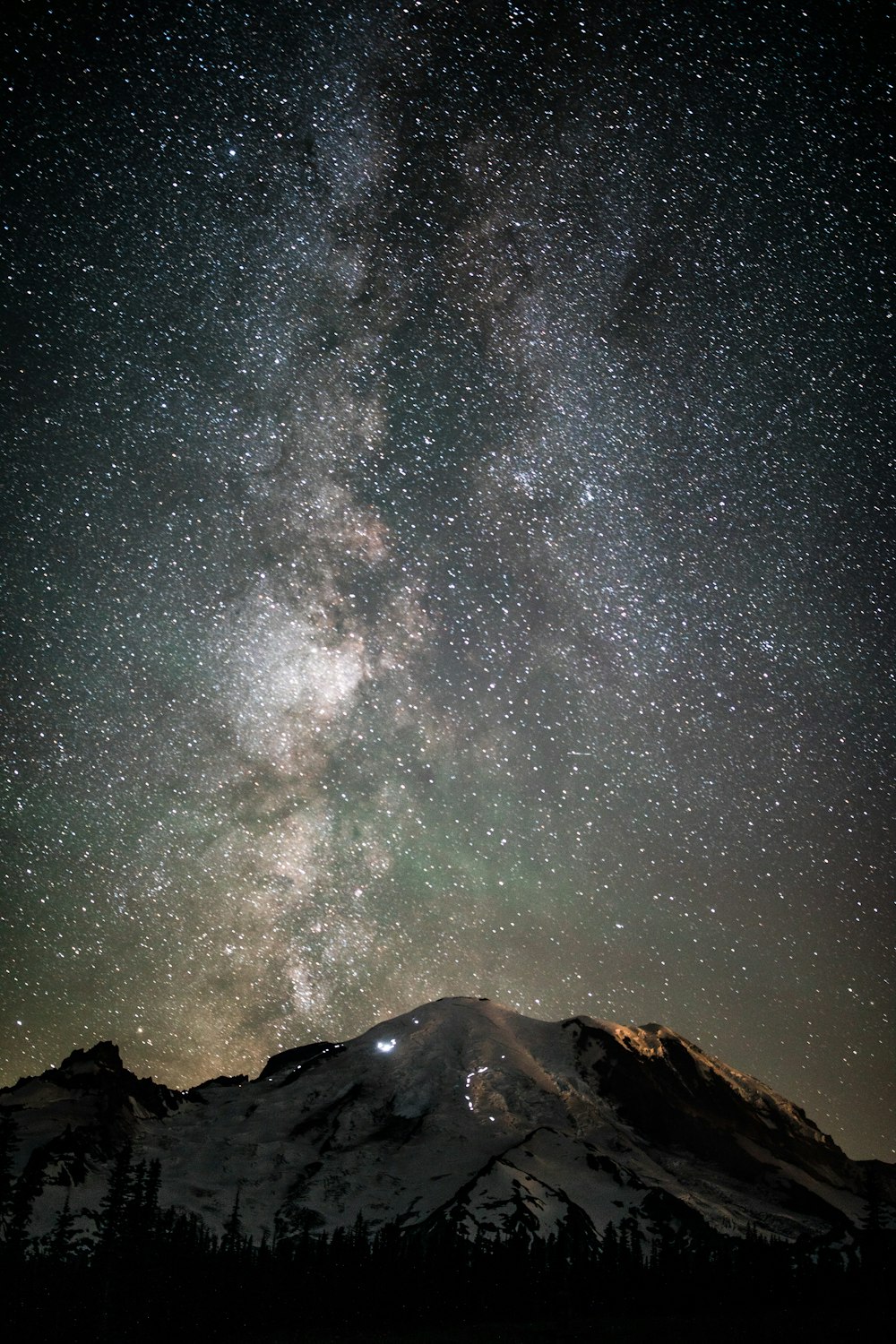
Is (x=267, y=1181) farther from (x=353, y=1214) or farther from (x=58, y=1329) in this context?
(x=58, y=1329)

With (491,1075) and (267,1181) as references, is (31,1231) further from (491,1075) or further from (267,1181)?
(491,1075)

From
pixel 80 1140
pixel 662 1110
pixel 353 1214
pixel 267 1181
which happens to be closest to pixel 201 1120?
pixel 80 1140

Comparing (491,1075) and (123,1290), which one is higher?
(491,1075)

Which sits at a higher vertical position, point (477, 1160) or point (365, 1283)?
point (477, 1160)

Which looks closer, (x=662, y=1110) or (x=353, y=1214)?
(x=353, y=1214)

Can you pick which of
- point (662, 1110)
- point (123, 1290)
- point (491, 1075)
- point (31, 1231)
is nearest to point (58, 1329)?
point (123, 1290)

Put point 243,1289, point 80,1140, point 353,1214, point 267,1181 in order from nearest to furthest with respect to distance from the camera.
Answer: point 243,1289
point 353,1214
point 267,1181
point 80,1140

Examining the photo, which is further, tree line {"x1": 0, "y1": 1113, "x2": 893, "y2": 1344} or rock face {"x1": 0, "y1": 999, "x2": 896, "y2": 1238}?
rock face {"x1": 0, "y1": 999, "x2": 896, "y2": 1238}

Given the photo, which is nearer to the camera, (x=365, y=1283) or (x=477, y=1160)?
(x=365, y=1283)

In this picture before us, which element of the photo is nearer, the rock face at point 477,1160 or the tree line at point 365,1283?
the tree line at point 365,1283

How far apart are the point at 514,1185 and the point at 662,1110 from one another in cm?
6135

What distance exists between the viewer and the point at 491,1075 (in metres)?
198

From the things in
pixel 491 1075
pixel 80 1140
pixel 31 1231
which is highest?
pixel 491 1075

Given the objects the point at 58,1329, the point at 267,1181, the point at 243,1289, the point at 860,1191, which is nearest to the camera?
the point at 58,1329
